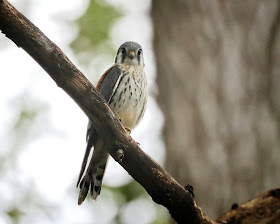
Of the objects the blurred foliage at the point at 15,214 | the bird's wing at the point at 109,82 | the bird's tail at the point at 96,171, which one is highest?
the bird's wing at the point at 109,82

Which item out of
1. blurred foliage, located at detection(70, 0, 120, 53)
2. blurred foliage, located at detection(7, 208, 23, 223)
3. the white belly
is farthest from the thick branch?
blurred foliage, located at detection(70, 0, 120, 53)

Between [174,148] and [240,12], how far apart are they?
1722 mm

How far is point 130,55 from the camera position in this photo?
5555 mm

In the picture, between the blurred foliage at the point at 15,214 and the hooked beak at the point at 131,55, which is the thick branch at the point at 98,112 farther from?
the blurred foliage at the point at 15,214

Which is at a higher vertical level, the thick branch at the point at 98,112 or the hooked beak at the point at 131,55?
the hooked beak at the point at 131,55

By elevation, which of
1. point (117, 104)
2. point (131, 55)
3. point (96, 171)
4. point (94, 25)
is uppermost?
point (94, 25)

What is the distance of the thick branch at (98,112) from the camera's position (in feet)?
9.59

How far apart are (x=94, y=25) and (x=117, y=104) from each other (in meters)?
3.88

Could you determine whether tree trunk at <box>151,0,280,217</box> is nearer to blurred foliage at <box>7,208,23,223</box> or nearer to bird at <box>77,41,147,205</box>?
bird at <box>77,41,147,205</box>

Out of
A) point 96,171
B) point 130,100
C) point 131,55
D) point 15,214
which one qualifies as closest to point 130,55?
point 131,55

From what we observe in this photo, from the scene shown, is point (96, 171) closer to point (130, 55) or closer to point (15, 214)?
point (130, 55)

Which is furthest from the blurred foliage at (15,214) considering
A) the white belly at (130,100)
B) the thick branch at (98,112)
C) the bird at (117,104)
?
the thick branch at (98,112)

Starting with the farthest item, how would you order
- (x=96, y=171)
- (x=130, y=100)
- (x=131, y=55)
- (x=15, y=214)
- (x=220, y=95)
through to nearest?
1. (x=15, y=214)
2. (x=131, y=55)
3. (x=220, y=95)
4. (x=130, y=100)
5. (x=96, y=171)

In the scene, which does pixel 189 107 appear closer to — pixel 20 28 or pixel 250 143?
pixel 250 143
